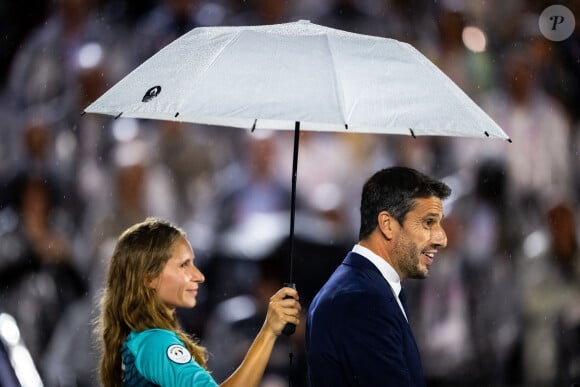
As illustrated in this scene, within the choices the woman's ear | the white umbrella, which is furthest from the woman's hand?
the white umbrella

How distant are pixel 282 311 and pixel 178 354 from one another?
0.39 metres

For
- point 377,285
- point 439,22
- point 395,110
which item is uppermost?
point 439,22

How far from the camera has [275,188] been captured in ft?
22.1

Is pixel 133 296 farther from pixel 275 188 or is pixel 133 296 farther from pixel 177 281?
pixel 275 188

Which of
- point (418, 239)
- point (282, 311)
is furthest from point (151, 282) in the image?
point (418, 239)

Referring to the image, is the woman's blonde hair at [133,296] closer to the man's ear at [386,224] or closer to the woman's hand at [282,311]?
the woman's hand at [282,311]

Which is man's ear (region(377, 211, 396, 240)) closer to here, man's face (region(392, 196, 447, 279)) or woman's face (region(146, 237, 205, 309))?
man's face (region(392, 196, 447, 279))

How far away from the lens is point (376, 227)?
3.03 meters

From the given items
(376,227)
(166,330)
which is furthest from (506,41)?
(166,330)

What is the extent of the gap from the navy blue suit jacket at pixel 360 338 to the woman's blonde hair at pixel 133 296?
319mm

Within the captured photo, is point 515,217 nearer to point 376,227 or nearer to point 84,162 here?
point 84,162

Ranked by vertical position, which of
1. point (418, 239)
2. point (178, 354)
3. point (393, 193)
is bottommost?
point (178, 354)

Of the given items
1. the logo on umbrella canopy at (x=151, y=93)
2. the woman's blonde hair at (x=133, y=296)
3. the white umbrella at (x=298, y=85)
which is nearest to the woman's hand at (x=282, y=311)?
the woman's blonde hair at (x=133, y=296)

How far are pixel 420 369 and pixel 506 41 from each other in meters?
4.43
